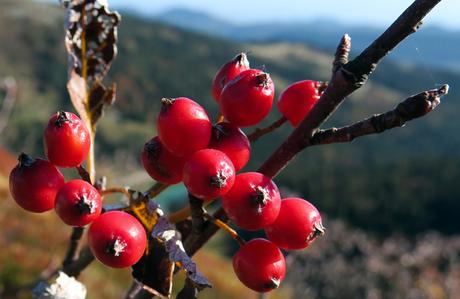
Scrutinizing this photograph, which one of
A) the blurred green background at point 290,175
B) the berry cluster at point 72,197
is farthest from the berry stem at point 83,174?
the blurred green background at point 290,175

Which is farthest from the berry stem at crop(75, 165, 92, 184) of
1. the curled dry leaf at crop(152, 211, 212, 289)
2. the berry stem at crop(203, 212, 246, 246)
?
the berry stem at crop(203, 212, 246, 246)

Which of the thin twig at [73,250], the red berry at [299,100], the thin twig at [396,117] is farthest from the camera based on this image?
the thin twig at [73,250]

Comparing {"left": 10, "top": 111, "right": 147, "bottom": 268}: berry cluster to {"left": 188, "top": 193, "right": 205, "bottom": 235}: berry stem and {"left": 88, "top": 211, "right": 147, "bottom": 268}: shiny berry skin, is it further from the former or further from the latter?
{"left": 188, "top": 193, "right": 205, "bottom": 235}: berry stem

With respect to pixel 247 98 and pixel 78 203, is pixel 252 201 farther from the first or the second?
pixel 78 203

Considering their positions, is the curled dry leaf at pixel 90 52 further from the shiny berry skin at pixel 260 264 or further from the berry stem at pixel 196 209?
the shiny berry skin at pixel 260 264

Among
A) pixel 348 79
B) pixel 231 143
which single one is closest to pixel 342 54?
pixel 348 79
